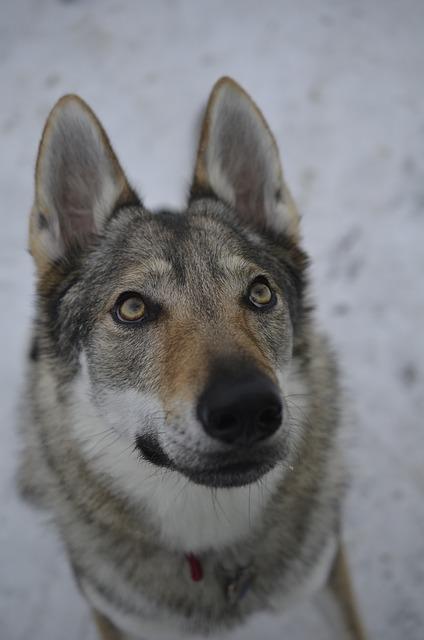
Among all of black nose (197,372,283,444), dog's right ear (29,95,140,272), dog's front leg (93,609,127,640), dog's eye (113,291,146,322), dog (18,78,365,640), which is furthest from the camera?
dog's front leg (93,609,127,640)

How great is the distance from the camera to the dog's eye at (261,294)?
7.37ft

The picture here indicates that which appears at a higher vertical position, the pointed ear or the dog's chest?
the pointed ear

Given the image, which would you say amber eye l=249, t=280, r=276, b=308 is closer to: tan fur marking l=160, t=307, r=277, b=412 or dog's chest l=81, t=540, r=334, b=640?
tan fur marking l=160, t=307, r=277, b=412

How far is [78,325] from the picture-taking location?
2.35 meters

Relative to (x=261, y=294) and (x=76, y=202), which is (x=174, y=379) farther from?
(x=76, y=202)

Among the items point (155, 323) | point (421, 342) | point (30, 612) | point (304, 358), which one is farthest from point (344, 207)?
point (30, 612)

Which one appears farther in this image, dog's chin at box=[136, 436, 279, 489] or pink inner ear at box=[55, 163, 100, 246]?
pink inner ear at box=[55, 163, 100, 246]

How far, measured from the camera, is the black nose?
5.27 feet

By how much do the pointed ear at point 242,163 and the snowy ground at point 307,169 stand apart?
170 cm

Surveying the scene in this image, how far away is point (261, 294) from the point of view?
2.29 meters

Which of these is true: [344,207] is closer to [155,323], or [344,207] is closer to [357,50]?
[357,50]

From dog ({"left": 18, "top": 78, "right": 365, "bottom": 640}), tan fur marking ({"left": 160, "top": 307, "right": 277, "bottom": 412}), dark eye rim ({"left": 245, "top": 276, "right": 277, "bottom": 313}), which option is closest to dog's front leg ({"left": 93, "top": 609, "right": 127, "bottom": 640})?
dog ({"left": 18, "top": 78, "right": 365, "bottom": 640})

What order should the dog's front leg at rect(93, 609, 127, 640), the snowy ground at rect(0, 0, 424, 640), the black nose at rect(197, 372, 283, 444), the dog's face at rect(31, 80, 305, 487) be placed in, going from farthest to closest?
the snowy ground at rect(0, 0, 424, 640) → the dog's front leg at rect(93, 609, 127, 640) → the dog's face at rect(31, 80, 305, 487) → the black nose at rect(197, 372, 283, 444)

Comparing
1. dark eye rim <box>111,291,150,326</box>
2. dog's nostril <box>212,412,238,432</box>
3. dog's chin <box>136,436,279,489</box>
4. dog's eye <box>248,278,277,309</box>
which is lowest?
dog's chin <box>136,436,279,489</box>
